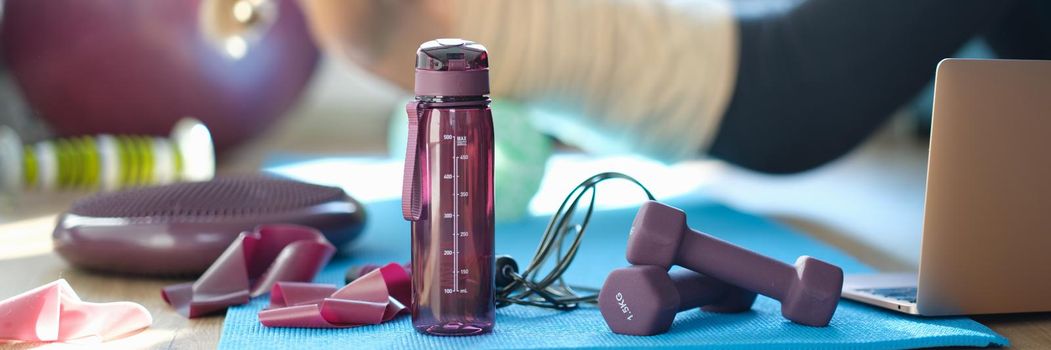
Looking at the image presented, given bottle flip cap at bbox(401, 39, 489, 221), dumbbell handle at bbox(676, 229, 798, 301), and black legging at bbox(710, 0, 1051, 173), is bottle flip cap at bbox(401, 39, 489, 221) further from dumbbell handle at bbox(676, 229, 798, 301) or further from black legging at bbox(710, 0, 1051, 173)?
black legging at bbox(710, 0, 1051, 173)

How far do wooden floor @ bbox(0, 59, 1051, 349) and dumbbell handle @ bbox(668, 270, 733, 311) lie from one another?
0.85ft

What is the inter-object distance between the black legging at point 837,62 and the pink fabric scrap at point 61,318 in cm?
106

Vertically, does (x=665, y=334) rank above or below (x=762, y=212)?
above

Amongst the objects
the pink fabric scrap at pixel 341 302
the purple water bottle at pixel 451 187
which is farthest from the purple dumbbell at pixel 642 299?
the pink fabric scrap at pixel 341 302

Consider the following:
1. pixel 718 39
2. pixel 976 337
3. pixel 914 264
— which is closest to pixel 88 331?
pixel 976 337

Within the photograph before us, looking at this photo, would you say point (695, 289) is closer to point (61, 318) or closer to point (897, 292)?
point (897, 292)

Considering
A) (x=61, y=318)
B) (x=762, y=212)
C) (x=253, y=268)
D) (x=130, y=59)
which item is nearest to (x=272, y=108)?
(x=130, y=59)

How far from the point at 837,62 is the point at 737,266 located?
2.69 feet

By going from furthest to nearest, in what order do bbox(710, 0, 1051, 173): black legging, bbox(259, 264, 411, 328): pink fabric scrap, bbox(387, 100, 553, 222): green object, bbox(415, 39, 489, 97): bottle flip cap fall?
bbox(387, 100, 553, 222): green object → bbox(710, 0, 1051, 173): black legging → bbox(259, 264, 411, 328): pink fabric scrap → bbox(415, 39, 489, 97): bottle flip cap

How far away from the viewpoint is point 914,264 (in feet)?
4.59

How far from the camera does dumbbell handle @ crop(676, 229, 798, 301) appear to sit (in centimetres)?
95

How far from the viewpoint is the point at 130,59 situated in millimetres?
2348

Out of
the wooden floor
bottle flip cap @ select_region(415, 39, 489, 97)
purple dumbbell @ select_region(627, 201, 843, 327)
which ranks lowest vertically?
the wooden floor

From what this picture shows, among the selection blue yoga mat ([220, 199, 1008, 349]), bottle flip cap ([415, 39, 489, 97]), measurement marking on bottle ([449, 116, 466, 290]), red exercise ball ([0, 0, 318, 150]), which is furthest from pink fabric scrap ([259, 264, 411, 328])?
red exercise ball ([0, 0, 318, 150])
